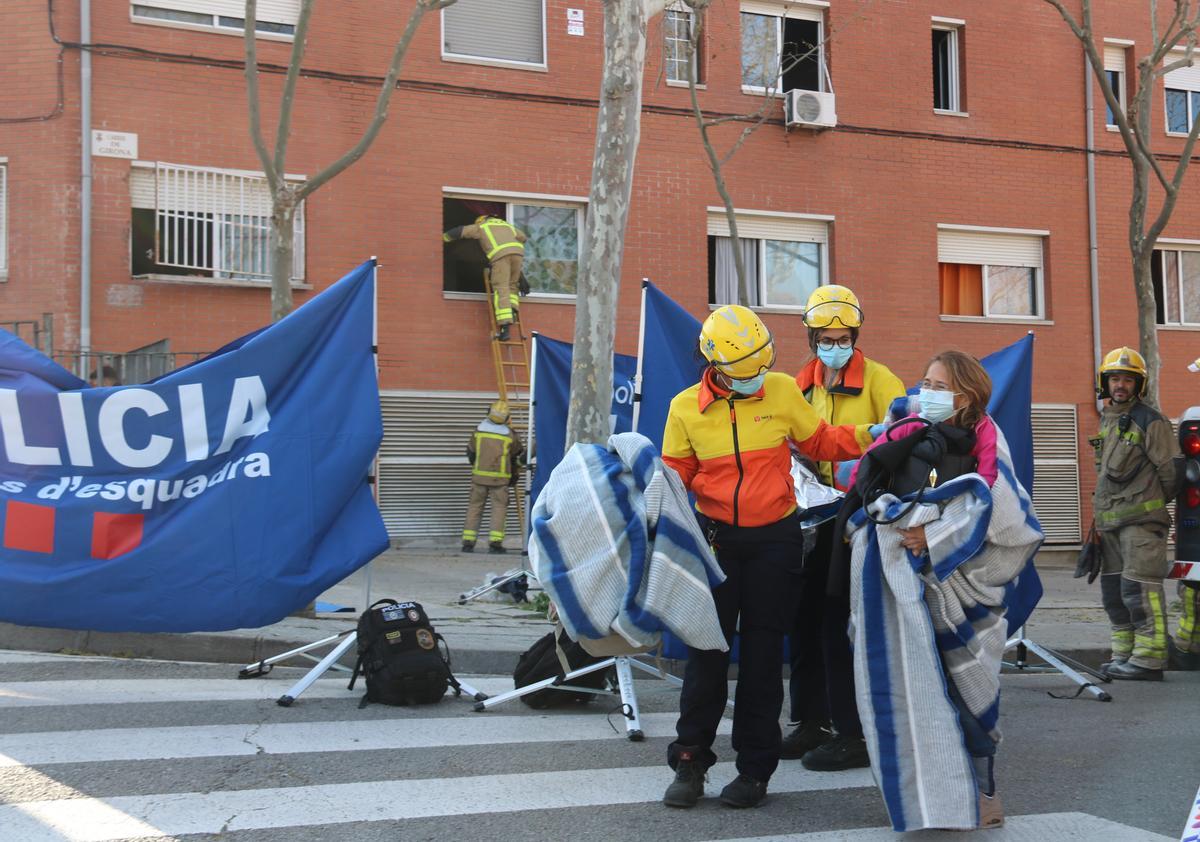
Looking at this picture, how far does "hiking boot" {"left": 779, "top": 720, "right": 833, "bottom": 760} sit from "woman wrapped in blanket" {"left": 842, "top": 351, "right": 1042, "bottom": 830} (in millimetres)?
1186

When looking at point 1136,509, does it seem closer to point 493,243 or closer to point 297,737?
point 297,737

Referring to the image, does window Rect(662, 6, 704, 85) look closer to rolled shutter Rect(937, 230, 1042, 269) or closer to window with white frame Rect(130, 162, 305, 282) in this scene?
rolled shutter Rect(937, 230, 1042, 269)

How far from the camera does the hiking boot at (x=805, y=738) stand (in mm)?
5699

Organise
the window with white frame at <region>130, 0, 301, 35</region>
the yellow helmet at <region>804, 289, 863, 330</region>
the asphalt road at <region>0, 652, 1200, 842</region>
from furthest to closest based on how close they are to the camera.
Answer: the window with white frame at <region>130, 0, 301, 35</region>
the yellow helmet at <region>804, 289, 863, 330</region>
the asphalt road at <region>0, 652, 1200, 842</region>

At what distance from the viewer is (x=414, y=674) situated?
6.66 meters

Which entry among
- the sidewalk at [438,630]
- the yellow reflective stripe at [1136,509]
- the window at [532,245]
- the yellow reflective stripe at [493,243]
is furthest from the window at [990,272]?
the yellow reflective stripe at [1136,509]

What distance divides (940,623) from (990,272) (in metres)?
16.7

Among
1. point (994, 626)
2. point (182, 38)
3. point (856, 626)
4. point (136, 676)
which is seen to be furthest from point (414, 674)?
point (182, 38)

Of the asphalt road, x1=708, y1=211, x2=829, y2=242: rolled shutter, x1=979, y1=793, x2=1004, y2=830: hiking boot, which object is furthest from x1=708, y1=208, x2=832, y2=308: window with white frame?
x1=979, y1=793, x2=1004, y2=830: hiking boot

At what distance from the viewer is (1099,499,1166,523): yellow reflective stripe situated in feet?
27.2

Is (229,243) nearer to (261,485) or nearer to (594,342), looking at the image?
(594,342)

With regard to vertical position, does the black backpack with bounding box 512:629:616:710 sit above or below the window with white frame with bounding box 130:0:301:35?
below

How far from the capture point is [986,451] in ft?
15.3

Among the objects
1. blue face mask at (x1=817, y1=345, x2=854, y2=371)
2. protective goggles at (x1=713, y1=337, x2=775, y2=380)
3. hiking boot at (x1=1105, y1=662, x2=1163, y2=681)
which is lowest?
hiking boot at (x1=1105, y1=662, x2=1163, y2=681)
